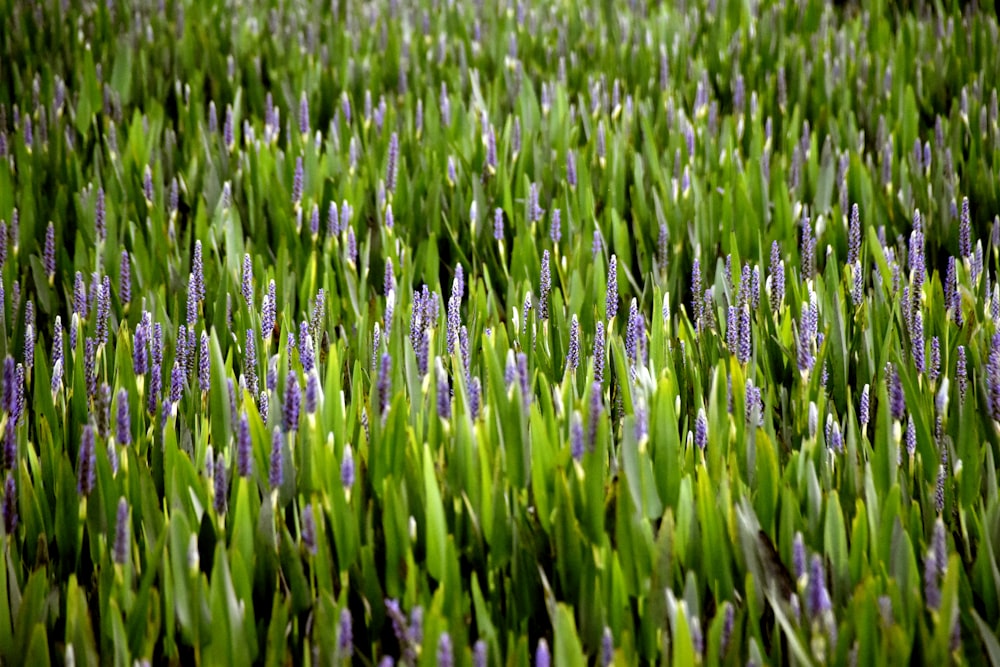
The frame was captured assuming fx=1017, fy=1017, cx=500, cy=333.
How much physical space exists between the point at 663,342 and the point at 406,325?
0.49m

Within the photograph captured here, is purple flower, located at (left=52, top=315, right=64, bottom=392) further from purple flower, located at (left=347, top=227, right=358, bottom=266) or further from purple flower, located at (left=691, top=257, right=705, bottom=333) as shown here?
purple flower, located at (left=691, top=257, right=705, bottom=333)

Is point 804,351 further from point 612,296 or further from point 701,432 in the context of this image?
point 612,296

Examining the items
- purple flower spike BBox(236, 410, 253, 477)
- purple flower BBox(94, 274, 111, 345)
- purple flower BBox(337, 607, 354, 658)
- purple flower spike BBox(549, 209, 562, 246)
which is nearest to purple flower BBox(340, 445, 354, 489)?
purple flower spike BBox(236, 410, 253, 477)

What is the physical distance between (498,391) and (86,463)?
0.51m

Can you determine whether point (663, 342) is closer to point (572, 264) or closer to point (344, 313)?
point (572, 264)

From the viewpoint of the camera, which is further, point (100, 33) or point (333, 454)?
point (100, 33)

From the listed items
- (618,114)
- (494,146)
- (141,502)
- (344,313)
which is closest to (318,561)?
(141,502)

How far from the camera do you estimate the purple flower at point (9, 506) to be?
121 cm

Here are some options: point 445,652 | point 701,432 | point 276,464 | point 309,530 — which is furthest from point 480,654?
point 701,432

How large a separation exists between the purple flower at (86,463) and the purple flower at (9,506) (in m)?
0.08

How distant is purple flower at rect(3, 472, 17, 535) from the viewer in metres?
1.21

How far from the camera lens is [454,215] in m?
2.42

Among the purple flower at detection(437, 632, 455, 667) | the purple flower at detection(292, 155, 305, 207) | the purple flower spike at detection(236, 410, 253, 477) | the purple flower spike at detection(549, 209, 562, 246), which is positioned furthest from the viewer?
the purple flower at detection(292, 155, 305, 207)

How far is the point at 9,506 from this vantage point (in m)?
1.21
